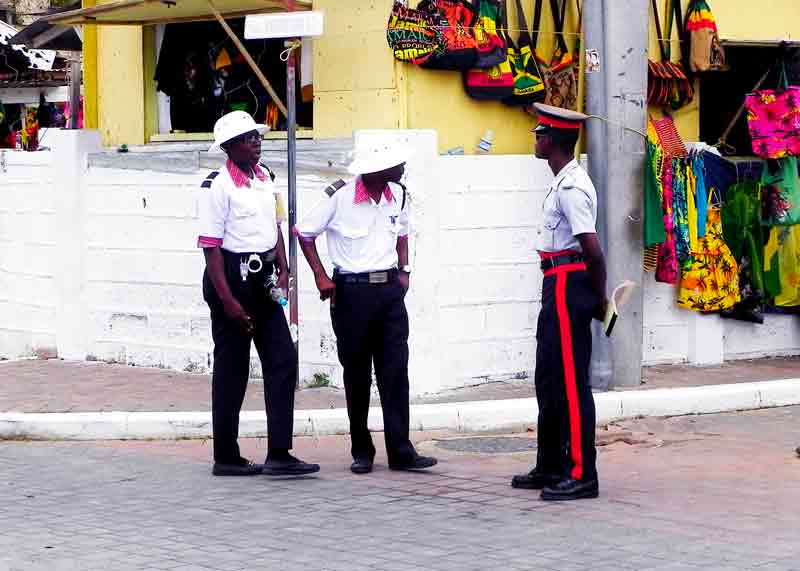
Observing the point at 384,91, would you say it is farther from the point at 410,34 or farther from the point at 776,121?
the point at 776,121

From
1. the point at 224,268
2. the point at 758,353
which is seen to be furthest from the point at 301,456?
the point at 758,353

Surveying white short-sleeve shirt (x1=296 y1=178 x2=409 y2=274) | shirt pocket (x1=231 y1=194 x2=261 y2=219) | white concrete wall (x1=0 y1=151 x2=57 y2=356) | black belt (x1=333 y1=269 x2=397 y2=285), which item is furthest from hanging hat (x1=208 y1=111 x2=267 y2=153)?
white concrete wall (x1=0 y1=151 x2=57 y2=356)

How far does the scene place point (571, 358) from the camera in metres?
7.45

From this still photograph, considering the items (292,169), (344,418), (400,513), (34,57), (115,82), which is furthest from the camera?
(34,57)

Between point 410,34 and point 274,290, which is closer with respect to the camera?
point 274,290

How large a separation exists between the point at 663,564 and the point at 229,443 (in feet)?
10.0

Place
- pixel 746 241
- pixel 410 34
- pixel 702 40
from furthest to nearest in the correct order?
pixel 746 241 < pixel 702 40 < pixel 410 34

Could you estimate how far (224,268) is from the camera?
322 inches

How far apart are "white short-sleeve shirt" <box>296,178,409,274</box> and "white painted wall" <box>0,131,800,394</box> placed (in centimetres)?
221

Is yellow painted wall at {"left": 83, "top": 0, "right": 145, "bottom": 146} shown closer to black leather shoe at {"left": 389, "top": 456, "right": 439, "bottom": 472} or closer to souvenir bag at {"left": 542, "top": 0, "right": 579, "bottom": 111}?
souvenir bag at {"left": 542, "top": 0, "right": 579, "bottom": 111}

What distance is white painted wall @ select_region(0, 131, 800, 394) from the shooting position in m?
10.6

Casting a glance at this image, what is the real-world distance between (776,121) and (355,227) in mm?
4924

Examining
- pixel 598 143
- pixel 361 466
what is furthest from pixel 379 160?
pixel 598 143

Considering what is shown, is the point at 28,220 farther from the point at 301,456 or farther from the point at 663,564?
the point at 663,564
